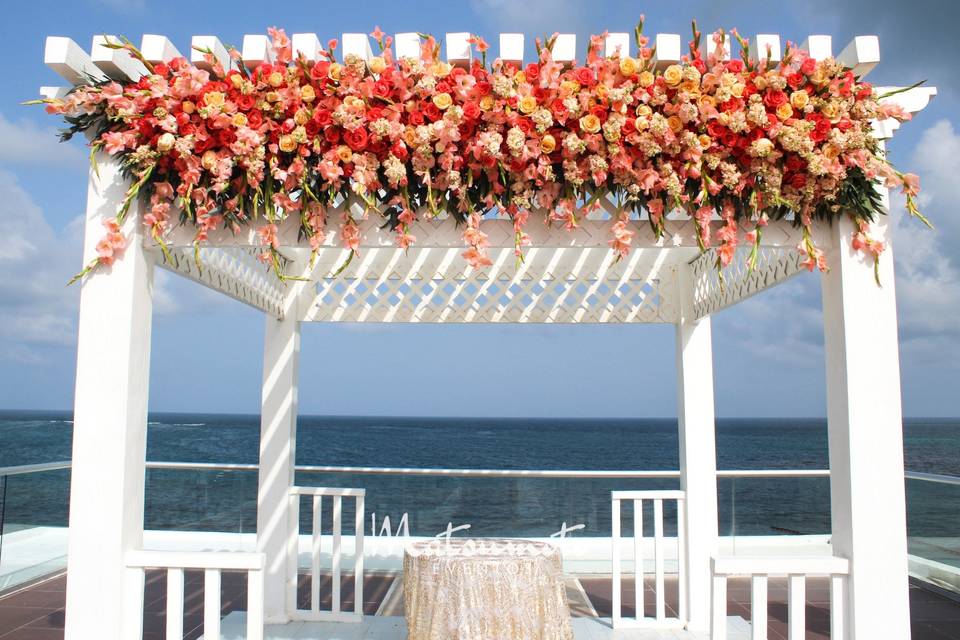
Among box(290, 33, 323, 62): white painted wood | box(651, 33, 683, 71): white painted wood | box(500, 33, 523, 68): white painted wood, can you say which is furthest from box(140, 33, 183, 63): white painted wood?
box(651, 33, 683, 71): white painted wood

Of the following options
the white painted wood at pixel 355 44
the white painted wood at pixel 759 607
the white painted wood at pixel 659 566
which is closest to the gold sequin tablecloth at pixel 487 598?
the white painted wood at pixel 759 607

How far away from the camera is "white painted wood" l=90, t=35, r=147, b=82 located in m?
2.52

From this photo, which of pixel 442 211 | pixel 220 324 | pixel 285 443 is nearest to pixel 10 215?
pixel 220 324

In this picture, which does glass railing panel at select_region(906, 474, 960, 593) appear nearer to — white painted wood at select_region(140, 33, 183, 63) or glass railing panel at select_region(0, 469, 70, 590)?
white painted wood at select_region(140, 33, 183, 63)

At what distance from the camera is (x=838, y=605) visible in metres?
2.64

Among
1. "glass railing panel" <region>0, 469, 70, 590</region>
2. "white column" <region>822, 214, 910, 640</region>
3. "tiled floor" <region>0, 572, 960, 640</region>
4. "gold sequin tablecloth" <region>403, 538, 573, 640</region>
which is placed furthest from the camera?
"glass railing panel" <region>0, 469, 70, 590</region>

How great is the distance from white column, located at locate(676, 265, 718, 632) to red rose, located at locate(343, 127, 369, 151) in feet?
8.32

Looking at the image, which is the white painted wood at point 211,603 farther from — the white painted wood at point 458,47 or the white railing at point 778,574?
the white painted wood at point 458,47

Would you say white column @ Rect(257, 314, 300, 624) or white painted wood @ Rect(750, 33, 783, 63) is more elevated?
white painted wood @ Rect(750, 33, 783, 63)

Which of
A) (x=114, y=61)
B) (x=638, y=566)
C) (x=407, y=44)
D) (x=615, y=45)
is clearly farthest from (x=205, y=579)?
(x=638, y=566)

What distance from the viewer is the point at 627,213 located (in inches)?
104

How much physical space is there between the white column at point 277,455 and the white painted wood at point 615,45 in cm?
267

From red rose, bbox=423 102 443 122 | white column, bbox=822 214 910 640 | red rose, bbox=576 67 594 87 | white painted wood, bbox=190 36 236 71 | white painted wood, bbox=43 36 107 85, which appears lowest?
white column, bbox=822 214 910 640

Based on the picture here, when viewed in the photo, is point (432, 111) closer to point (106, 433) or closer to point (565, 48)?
point (565, 48)
